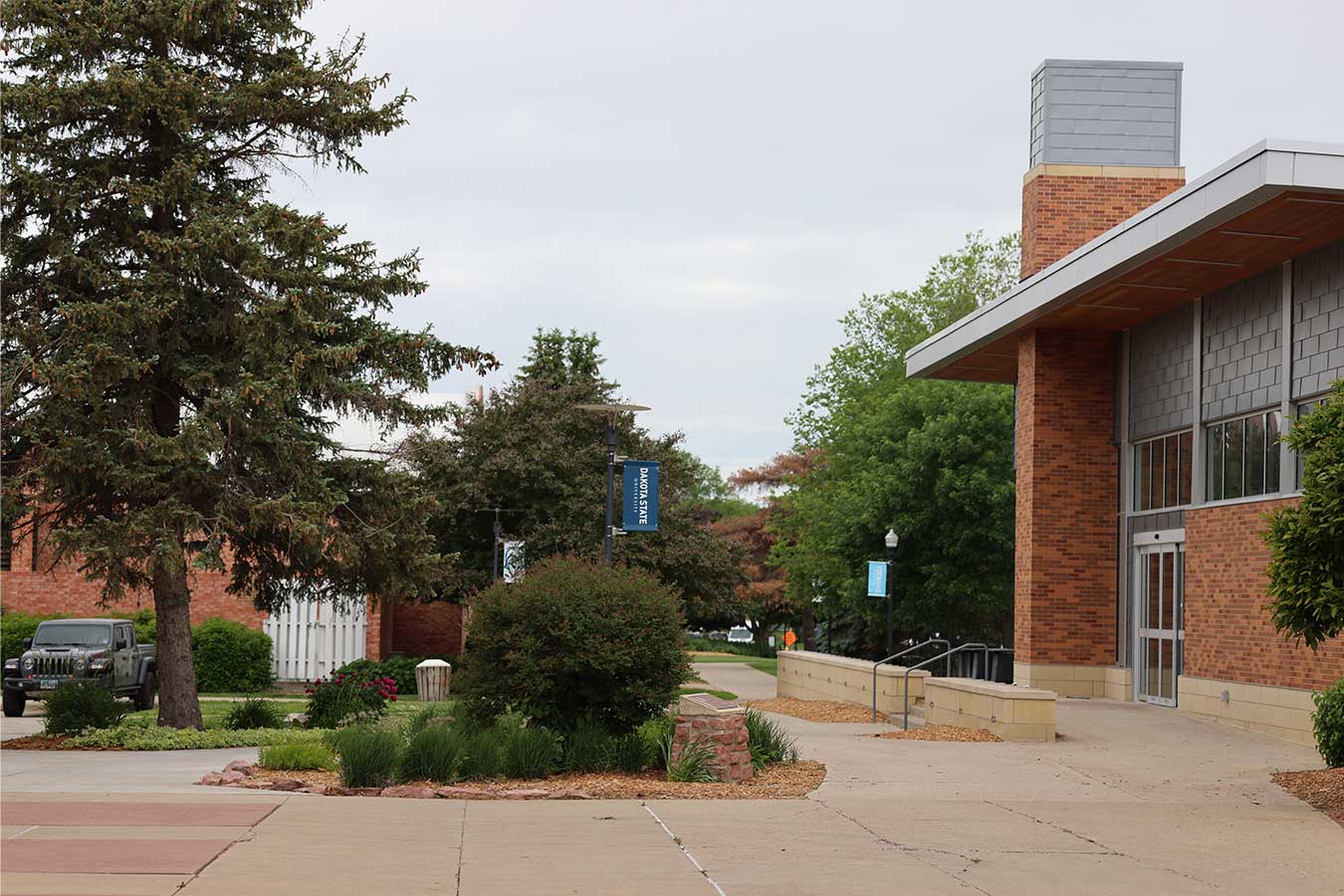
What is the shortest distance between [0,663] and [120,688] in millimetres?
8099

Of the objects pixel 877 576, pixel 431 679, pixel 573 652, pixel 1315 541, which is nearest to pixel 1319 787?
pixel 1315 541

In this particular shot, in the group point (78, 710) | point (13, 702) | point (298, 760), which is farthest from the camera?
point (13, 702)

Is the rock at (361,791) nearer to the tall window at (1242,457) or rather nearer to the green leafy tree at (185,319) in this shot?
the green leafy tree at (185,319)

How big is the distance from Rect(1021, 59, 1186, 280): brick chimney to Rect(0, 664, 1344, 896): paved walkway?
13.9 meters

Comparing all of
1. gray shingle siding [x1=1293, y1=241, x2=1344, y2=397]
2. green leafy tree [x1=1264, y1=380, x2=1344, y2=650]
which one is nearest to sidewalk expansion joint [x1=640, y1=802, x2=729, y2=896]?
green leafy tree [x1=1264, y1=380, x2=1344, y2=650]

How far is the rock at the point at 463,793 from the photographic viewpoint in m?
13.8

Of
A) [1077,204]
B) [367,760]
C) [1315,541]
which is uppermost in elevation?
[1077,204]

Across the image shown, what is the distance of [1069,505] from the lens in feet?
89.7

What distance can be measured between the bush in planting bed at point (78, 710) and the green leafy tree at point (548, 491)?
15.7m

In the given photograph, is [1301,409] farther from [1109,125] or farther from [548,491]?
[548,491]

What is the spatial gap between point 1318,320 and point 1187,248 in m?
2.07

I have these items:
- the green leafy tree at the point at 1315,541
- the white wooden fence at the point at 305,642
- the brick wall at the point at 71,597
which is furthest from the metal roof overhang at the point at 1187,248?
the brick wall at the point at 71,597

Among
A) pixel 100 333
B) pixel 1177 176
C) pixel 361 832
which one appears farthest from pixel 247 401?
pixel 1177 176

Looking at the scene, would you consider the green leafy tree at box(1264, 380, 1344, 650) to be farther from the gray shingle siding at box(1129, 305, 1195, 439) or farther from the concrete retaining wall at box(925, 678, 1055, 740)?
the gray shingle siding at box(1129, 305, 1195, 439)
